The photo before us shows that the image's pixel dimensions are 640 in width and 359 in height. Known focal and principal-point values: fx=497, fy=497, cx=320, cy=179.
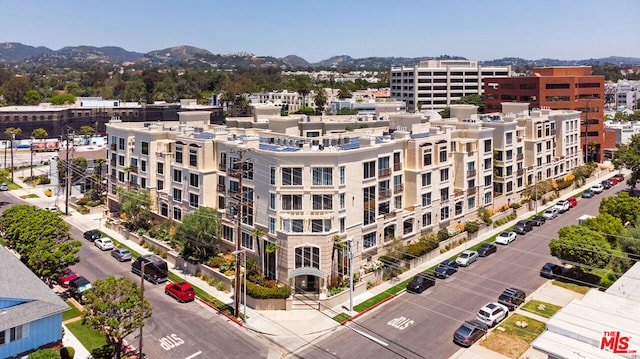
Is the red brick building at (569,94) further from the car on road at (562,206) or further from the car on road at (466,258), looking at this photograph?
the car on road at (466,258)

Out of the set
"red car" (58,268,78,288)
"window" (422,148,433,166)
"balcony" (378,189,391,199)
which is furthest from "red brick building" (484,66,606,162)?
"red car" (58,268,78,288)

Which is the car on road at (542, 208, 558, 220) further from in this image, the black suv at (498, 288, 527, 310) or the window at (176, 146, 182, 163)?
the window at (176, 146, 182, 163)

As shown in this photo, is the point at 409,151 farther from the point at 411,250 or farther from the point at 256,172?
the point at 256,172

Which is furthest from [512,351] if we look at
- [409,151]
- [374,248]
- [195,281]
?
[195,281]

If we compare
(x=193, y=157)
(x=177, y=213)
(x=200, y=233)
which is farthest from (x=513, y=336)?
(x=177, y=213)

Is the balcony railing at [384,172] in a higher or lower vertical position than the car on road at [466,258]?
higher

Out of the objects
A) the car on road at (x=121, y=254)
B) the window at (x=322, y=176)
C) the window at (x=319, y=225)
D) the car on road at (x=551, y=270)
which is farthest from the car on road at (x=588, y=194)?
the car on road at (x=121, y=254)
